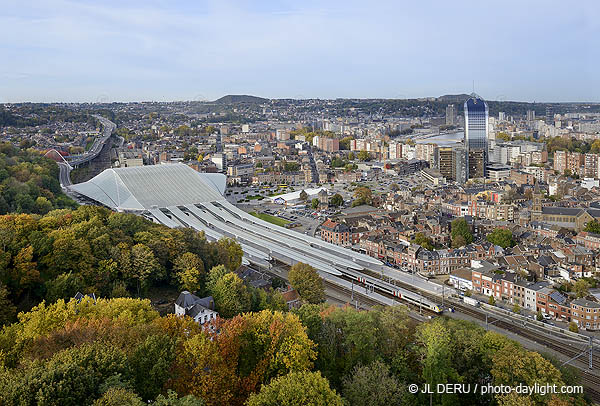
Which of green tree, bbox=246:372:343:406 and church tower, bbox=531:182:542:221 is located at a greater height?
green tree, bbox=246:372:343:406

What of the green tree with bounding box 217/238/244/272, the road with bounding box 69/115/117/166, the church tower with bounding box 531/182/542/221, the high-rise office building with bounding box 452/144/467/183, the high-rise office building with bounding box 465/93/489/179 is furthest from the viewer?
the road with bounding box 69/115/117/166

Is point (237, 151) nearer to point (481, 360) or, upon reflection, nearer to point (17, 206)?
point (17, 206)

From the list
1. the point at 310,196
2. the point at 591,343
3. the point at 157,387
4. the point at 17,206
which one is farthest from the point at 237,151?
the point at 157,387

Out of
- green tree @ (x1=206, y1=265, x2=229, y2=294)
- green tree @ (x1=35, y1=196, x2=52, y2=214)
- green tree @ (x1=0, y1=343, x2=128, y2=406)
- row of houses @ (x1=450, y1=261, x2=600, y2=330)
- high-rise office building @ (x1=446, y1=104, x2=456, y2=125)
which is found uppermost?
high-rise office building @ (x1=446, y1=104, x2=456, y2=125)

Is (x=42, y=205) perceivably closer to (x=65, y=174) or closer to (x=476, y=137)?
(x=65, y=174)

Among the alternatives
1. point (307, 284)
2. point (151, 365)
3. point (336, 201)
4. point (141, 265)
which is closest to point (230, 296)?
point (141, 265)

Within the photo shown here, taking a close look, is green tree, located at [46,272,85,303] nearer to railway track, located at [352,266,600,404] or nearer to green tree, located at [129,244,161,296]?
green tree, located at [129,244,161,296]

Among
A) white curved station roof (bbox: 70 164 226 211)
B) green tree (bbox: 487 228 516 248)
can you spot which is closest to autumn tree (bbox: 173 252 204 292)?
green tree (bbox: 487 228 516 248)
